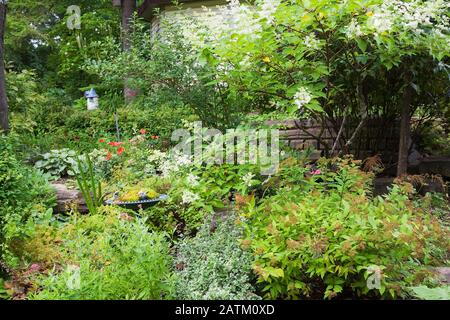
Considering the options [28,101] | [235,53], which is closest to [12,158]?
[235,53]

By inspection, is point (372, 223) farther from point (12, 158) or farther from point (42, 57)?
point (42, 57)

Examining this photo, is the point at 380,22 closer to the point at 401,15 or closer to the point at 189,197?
the point at 401,15

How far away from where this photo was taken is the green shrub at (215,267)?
110 inches

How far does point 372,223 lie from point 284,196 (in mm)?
994

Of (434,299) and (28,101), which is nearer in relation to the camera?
(434,299)

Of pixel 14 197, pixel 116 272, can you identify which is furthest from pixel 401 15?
pixel 14 197

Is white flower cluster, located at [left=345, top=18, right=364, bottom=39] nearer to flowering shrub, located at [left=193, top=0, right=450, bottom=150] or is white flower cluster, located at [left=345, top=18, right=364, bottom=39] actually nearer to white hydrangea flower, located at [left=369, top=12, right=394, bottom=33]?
flowering shrub, located at [left=193, top=0, right=450, bottom=150]

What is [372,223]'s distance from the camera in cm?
268

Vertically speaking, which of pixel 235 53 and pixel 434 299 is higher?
pixel 235 53

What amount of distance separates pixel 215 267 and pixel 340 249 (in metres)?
0.80

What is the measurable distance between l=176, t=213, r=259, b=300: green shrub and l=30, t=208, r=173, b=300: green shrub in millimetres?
122

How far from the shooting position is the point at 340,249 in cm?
270

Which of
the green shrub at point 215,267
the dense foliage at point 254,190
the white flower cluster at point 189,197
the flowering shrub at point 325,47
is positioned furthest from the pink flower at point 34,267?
the flowering shrub at point 325,47

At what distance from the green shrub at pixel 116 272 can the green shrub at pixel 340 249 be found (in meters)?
0.58
